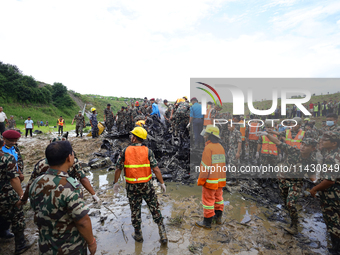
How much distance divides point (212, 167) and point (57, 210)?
8.64ft

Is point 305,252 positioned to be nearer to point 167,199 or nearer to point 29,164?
point 167,199

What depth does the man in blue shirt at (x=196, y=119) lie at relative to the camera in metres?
7.44

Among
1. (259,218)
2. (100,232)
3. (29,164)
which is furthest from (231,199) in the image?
(29,164)

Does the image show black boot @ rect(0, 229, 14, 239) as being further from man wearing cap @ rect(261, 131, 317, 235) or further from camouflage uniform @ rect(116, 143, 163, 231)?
man wearing cap @ rect(261, 131, 317, 235)

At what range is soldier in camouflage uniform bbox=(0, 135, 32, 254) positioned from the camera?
2877 mm

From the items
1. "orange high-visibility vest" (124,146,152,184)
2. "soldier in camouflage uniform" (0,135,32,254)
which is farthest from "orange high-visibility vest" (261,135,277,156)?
"soldier in camouflage uniform" (0,135,32,254)

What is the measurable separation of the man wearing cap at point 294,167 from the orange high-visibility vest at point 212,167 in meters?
1.06

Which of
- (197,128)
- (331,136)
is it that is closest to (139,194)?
(331,136)

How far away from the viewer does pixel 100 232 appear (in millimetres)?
3699

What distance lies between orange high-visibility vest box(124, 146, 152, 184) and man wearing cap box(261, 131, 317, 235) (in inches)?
97.5

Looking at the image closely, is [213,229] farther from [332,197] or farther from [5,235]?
[5,235]

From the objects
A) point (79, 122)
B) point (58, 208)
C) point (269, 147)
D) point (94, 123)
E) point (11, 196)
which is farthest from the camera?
point (79, 122)

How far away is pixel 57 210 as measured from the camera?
5.61ft

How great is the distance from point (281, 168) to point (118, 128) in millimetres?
11837
